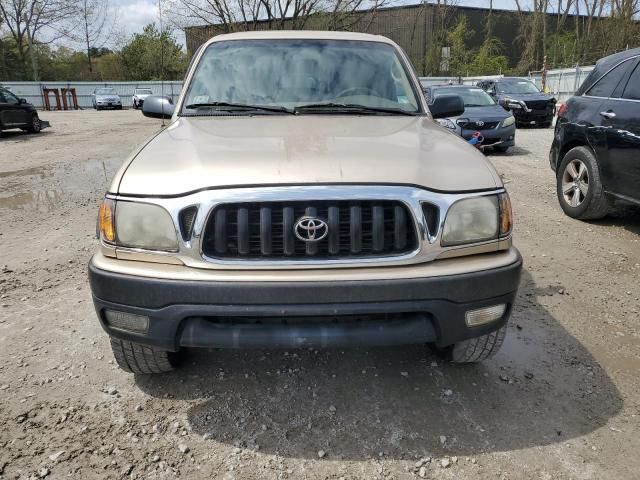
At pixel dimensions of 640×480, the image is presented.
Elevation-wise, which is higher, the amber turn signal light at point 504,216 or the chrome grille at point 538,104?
the amber turn signal light at point 504,216

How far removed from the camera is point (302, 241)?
83.0 inches

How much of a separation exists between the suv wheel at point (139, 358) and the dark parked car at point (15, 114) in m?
16.1

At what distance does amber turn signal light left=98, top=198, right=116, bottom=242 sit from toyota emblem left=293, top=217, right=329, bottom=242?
809mm

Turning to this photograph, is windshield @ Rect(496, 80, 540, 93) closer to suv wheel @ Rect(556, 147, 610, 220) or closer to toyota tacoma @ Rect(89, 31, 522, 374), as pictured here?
suv wheel @ Rect(556, 147, 610, 220)

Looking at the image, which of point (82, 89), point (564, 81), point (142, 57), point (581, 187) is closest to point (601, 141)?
point (581, 187)

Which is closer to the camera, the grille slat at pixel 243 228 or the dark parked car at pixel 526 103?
the grille slat at pixel 243 228

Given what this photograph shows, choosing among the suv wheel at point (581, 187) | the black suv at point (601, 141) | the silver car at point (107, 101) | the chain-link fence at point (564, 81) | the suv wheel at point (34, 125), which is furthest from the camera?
the silver car at point (107, 101)

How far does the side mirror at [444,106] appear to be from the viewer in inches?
141

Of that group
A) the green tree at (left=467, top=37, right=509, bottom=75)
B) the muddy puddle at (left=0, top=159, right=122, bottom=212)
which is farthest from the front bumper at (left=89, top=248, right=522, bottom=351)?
the green tree at (left=467, top=37, right=509, bottom=75)

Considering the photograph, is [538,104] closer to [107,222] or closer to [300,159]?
[300,159]

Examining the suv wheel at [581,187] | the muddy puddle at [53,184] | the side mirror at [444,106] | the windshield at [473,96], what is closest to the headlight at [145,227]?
the side mirror at [444,106]

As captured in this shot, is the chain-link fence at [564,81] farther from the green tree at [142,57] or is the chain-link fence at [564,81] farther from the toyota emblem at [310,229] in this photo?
the green tree at [142,57]

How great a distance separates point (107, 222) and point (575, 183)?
523 cm

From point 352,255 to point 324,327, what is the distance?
0.32m
